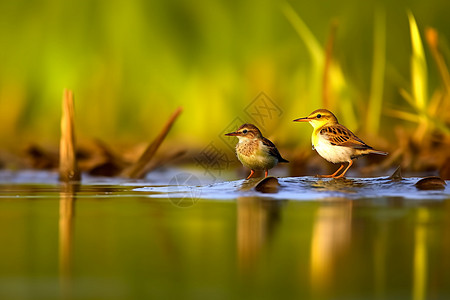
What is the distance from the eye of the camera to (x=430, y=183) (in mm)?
5062

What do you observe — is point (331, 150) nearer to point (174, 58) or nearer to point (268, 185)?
point (268, 185)

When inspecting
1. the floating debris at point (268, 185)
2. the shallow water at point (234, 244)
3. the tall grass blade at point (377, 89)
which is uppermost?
the tall grass blade at point (377, 89)

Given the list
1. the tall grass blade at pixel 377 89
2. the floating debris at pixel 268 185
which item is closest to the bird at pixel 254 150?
the floating debris at pixel 268 185

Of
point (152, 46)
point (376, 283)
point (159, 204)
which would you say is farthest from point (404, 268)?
point (152, 46)

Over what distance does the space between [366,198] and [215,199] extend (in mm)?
852

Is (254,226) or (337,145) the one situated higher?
(337,145)

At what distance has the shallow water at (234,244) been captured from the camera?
196 cm

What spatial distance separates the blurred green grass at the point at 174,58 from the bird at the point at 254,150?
375cm

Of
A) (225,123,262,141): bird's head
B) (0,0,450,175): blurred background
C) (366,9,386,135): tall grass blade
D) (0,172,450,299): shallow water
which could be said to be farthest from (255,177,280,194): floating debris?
(0,0,450,175): blurred background

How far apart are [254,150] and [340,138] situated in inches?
21.4

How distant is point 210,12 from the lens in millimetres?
9750

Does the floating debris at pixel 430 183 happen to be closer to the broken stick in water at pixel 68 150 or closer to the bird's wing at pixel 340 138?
the bird's wing at pixel 340 138

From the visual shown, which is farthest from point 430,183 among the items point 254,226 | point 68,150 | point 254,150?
point 68,150

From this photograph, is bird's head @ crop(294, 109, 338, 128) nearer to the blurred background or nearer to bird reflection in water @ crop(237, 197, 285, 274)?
bird reflection in water @ crop(237, 197, 285, 274)
